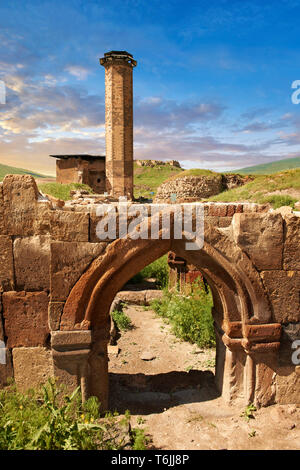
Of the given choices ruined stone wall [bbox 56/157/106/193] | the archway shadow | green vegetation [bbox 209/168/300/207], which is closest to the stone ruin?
green vegetation [bbox 209/168/300/207]

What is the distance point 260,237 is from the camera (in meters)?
3.56

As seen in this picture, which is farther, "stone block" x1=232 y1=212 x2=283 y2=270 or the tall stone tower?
the tall stone tower

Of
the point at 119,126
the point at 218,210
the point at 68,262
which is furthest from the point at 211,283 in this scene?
the point at 119,126

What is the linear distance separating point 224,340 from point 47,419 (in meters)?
2.16

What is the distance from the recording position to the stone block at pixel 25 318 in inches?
136

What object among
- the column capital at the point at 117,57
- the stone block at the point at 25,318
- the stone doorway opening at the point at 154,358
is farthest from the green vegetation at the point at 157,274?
the column capital at the point at 117,57

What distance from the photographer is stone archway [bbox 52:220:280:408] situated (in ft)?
11.2

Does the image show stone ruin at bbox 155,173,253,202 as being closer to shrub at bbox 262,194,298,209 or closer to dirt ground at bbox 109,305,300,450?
shrub at bbox 262,194,298,209

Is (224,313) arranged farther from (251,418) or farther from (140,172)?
(140,172)

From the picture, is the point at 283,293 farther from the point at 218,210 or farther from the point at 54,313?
the point at 54,313

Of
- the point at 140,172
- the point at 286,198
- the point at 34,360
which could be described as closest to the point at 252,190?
the point at 286,198

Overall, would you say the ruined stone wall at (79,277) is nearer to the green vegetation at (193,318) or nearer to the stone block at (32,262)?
the stone block at (32,262)

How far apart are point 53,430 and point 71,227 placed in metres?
1.92

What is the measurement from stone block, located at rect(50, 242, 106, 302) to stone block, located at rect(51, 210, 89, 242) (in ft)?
0.21
